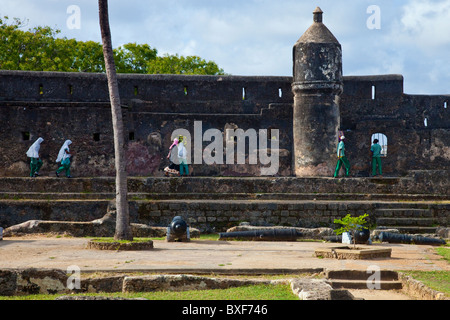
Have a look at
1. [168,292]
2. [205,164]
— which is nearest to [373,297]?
[168,292]

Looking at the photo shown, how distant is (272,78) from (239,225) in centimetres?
822

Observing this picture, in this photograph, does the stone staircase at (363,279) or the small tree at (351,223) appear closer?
the stone staircase at (363,279)

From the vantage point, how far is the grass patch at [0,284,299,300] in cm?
610

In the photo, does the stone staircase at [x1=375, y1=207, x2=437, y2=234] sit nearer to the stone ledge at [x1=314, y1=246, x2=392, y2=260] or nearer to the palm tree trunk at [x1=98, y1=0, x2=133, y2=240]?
the stone ledge at [x1=314, y1=246, x2=392, y2=260]

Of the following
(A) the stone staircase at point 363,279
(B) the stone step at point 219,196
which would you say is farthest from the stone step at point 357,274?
(B) the stone step at point 219,196

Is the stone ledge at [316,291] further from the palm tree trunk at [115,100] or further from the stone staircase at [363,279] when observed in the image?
the palm tree trunk at [115,100]

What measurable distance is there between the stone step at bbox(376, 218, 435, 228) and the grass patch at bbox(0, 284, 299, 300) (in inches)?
315

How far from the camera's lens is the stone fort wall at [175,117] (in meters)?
19.6

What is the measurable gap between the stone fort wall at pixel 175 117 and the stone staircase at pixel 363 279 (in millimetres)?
12558

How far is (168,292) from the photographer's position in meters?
6.66

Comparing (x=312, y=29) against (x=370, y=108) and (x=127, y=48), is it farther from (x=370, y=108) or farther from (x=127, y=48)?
(x=127, y=48)

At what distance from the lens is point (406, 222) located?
557 inches

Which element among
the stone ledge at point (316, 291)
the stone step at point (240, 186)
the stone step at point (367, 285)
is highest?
the stone step at point (240, 186)

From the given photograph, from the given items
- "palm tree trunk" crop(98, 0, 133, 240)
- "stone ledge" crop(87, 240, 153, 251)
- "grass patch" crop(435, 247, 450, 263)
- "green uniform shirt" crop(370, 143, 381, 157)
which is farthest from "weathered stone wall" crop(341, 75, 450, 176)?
"stone ledge" crop(87, 240, 153, 251)
